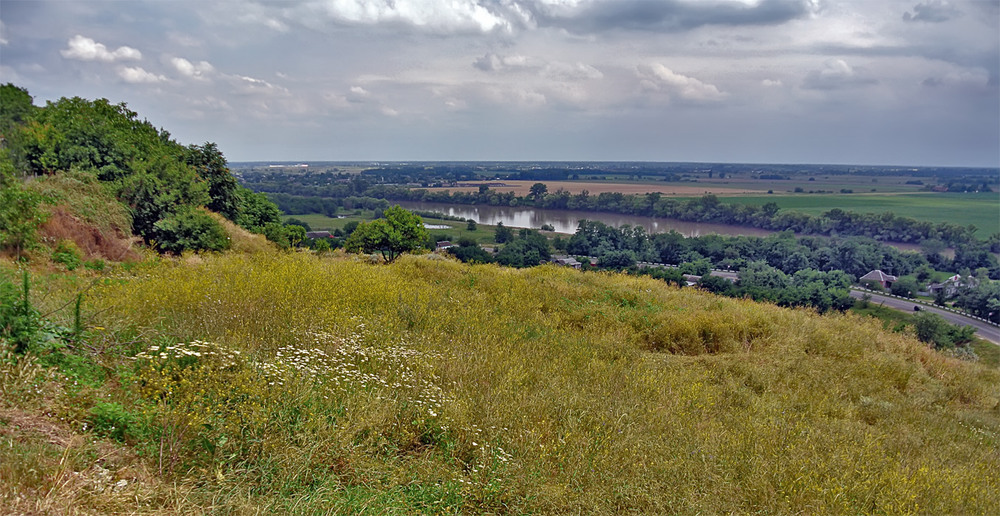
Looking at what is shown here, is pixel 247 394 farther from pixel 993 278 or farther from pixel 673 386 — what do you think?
pixel 993 278

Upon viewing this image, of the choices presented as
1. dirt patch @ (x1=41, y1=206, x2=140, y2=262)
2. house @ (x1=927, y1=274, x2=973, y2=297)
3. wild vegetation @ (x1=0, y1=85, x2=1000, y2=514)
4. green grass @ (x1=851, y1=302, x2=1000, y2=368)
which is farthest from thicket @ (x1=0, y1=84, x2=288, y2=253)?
house @ (x1=927, y1=274, x2=973, y2=297)

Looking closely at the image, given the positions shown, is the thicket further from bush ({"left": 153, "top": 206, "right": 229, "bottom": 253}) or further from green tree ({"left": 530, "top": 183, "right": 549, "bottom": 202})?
green tree ({"left": 530, "top": 183, "right": 549, "bottom": 202})

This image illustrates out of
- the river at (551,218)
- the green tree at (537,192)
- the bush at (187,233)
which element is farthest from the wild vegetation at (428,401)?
the green tree at (537,192)

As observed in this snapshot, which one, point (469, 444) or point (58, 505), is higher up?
point (58, 505)

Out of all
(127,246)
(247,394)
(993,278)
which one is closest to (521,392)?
(247,394)

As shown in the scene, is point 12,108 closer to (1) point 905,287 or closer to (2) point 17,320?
(2) point 17,320

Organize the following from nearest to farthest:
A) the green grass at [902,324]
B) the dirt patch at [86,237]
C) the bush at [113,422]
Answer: the bush at [113,422] → the dirt patch at [86,237] → the green grass at [902,324]

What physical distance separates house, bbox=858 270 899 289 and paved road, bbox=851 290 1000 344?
251cm

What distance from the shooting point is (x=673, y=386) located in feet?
21.0

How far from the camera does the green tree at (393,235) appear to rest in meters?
19.2

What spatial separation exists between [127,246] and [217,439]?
10375mm

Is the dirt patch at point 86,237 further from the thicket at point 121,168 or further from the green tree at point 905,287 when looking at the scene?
the green tree at point 905,287

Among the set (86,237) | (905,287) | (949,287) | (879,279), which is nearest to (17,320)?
(86,237)

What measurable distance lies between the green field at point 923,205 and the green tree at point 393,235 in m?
59.0
